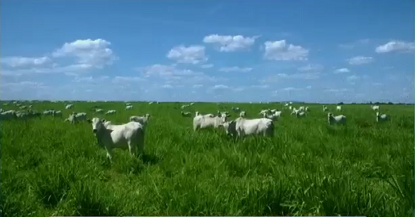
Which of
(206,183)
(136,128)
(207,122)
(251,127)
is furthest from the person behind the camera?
(207,122)

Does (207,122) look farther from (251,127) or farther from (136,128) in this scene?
(136,128)

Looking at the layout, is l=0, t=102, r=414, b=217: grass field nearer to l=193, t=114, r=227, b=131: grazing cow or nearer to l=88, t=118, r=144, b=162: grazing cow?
l=88, t=118, r=144, b=162: grazing cow

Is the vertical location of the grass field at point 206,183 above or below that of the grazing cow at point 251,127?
below

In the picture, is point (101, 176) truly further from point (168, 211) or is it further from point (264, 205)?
point (264, 205)

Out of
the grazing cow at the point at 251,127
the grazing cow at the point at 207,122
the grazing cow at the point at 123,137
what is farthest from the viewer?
the grazing cow at the point at 207,122

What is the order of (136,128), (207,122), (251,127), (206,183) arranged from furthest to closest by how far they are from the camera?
(207,122)
(251,127)
(136,128)
(206,183)

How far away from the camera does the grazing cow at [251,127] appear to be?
13.7 m

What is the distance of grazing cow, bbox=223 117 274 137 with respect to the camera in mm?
13727

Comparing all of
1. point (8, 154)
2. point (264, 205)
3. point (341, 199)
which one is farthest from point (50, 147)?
point (341, 199)

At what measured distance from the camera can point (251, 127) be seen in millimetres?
14070

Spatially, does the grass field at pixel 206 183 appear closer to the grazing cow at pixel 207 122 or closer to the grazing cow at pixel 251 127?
the grazing cow at pixel 251 127

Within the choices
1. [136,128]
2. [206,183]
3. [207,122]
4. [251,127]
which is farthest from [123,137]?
[207,122]

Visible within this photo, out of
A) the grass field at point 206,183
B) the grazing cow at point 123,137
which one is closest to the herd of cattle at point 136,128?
the grazing cow at point 123,137

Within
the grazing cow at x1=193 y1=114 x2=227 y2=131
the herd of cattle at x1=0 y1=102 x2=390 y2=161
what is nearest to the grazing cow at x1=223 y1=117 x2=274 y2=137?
the herd of cattle at x1=0 y1=102 x2=390 y2=161
